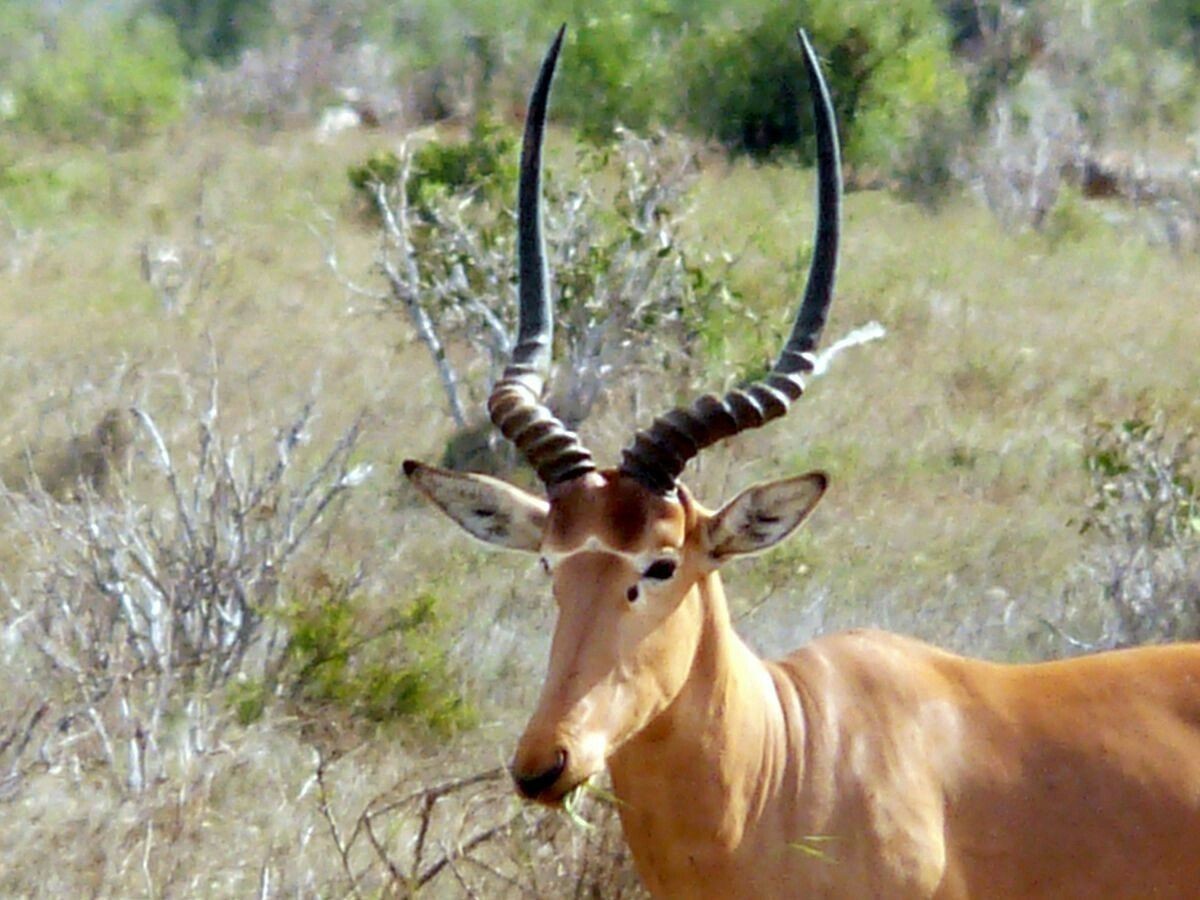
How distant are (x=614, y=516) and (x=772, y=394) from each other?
0.64 meters

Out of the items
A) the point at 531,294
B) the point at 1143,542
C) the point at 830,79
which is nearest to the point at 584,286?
the point at 1143,542

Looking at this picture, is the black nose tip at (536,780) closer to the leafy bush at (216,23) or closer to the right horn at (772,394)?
the right horn at (772,394)

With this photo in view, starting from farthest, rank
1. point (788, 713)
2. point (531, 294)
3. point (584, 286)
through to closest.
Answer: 1. point (584, 286)
2. point (531, 294)
3. point (788, 713)

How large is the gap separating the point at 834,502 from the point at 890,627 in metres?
2.76

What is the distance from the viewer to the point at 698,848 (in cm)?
537

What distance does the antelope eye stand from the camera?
523 centimetres

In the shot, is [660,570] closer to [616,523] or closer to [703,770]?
[616,523]

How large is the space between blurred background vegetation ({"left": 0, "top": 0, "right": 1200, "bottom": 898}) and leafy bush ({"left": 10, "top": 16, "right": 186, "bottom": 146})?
0.25 ft

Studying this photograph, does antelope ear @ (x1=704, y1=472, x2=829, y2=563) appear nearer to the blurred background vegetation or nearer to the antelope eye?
the antelope eye

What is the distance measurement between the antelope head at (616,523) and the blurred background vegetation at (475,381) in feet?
3.13

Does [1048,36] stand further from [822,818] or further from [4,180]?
[822,818]

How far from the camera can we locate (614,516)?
5262mm

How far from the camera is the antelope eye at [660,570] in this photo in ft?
17.2

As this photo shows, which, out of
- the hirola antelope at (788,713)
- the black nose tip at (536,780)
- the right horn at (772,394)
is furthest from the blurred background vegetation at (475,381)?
the black nose tip at (536,780)
